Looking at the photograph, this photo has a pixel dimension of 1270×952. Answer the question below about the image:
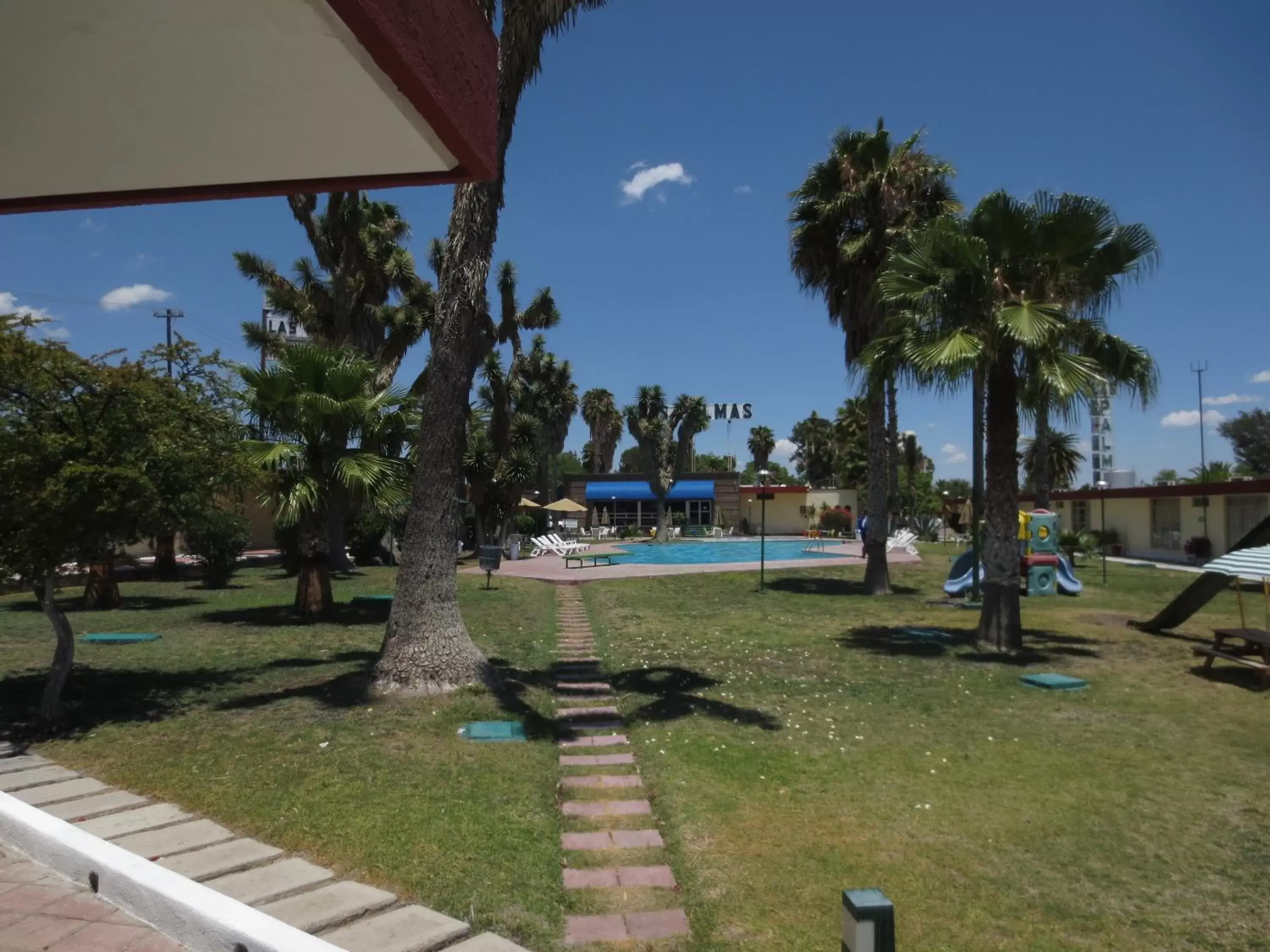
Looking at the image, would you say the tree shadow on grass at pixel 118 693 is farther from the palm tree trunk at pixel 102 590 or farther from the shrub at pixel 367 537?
the shrub at pixel 367 537

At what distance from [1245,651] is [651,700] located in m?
8.17

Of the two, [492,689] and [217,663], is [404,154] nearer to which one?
[492,689]

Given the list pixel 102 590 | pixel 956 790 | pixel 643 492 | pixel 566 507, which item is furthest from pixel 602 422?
pixel 956 790

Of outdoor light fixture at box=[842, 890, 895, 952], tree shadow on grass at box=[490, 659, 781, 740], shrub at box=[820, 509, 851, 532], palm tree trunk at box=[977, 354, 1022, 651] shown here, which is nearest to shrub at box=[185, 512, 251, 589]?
tree shadow on grass at box=[490, 659, 781, 740]

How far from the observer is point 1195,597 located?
13.4m

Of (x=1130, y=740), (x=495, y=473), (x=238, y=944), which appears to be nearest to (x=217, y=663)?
(x=238, y=944)

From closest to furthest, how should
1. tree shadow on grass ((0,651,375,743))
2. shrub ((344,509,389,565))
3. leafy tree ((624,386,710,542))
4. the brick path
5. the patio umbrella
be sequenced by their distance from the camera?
the brick path < tree shadow on grass ((0,651,375,743)) < the patio umbrella < shrub ((344,509,389,565)) < leafy tree ((624,386,710,542))

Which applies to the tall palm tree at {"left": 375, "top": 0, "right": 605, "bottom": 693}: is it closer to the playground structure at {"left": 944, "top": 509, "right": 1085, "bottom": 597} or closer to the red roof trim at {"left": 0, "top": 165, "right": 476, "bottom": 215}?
the red roof trim at {"left": 0, "top": 165, "right": 476, "bottom": 215}

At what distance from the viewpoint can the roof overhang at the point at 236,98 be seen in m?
2.08

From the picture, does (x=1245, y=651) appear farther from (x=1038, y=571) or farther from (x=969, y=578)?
(x=1038, y=571)

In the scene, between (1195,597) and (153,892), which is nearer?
(153,892)

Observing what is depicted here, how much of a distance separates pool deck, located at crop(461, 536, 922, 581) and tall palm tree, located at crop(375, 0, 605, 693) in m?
13.8

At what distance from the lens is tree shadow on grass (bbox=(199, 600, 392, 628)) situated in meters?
14.1

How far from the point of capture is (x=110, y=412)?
25.7 ft
